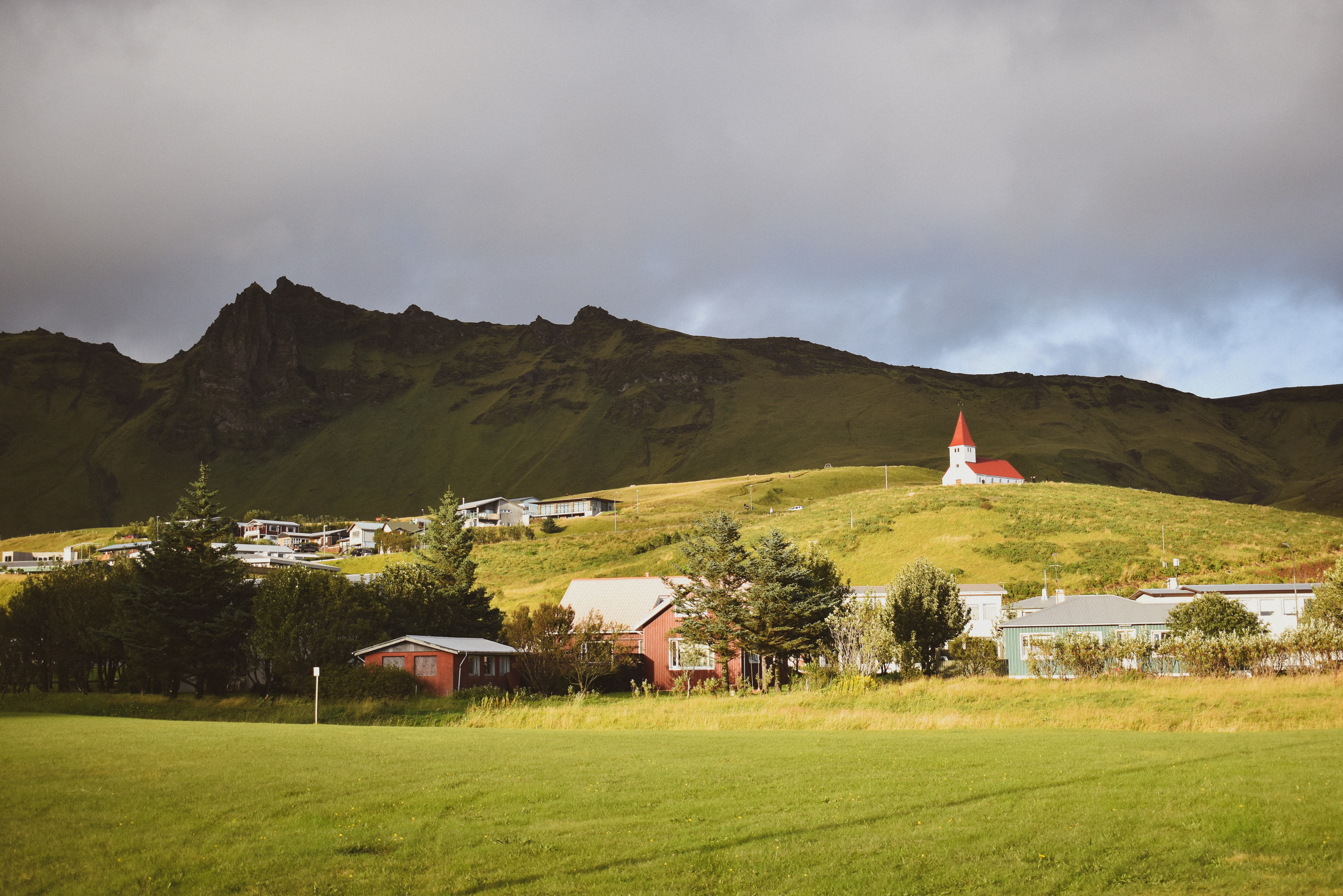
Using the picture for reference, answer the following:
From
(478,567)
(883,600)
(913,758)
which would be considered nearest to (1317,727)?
(913,758)

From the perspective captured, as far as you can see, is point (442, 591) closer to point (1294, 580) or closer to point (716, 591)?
point (716, 591)

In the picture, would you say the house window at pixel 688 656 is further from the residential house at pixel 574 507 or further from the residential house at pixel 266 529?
the residential house at pixel 266 529

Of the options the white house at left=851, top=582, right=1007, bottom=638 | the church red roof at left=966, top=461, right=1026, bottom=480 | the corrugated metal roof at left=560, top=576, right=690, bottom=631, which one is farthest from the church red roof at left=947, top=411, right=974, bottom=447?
the corrugated metal roof at left=560, top=576, right=690, bottom=631

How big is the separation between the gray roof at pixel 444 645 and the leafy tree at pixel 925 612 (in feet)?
60.8

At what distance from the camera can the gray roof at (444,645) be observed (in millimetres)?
45438

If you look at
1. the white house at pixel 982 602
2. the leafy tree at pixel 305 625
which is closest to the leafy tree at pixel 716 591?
the leafy tree at pixel 305 625

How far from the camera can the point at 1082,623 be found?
48.2m

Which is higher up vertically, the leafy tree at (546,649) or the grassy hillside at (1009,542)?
the grassy hillside at (1009,542)

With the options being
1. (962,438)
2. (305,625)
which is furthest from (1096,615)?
(962,438)

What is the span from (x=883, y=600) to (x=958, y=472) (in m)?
108

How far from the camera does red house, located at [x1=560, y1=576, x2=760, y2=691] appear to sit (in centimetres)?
4896

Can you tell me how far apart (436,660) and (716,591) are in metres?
13.2

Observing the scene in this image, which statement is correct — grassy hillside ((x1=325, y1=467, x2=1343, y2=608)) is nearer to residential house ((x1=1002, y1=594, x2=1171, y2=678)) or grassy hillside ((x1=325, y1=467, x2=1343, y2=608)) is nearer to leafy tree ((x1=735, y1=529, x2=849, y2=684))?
residential house ((x1=1002, y1=594, x2=1171, y2=678))

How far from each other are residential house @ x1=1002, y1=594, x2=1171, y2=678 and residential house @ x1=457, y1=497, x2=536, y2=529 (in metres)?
125
